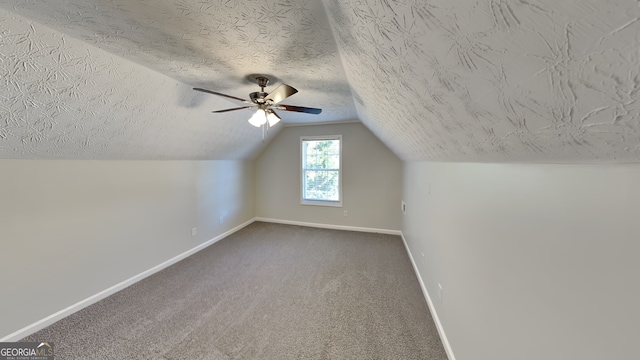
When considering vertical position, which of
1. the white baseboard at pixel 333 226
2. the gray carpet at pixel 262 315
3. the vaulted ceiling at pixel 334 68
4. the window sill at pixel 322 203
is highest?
the vaulted ceiling at pixel 334 68

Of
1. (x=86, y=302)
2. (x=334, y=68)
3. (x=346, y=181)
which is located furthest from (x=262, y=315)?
(x=346, y=181)

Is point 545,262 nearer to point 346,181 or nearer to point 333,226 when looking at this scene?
point 346,181

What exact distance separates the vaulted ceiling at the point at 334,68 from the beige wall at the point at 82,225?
216mm

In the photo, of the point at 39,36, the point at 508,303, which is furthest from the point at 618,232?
the point at 39,36

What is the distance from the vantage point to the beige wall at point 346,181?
3893 millimetres

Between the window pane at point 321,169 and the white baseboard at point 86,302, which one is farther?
the window pane at point 321,169

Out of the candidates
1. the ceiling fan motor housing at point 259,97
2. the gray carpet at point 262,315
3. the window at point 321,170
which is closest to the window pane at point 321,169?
the window at point 321,170

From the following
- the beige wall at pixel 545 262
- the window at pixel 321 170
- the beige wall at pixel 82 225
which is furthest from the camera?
the window at pixel 321 170

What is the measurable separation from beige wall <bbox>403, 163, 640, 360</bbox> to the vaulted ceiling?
93mm

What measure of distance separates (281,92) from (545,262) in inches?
70.3

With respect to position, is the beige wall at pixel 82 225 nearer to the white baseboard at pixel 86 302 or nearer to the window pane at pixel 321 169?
the white baseboard at pixel 86 302

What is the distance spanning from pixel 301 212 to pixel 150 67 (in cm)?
331

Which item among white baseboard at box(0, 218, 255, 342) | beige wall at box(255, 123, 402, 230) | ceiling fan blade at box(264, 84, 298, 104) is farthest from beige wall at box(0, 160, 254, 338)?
ceiling fan blade at box(264, 84, 298, 104)

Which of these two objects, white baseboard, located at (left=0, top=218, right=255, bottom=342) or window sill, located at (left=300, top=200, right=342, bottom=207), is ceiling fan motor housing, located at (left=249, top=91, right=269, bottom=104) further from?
window sill, located at (left=300, top=200, right=342, bottom=207)
